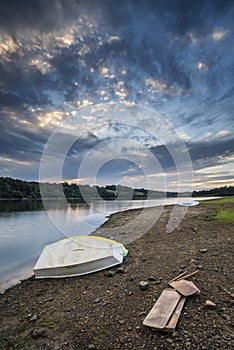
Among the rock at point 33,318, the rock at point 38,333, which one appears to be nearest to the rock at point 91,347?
the rock at point 38,333

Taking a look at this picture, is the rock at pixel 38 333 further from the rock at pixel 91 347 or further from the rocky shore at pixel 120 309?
the rock at pixel 91 347

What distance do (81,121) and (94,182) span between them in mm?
7358

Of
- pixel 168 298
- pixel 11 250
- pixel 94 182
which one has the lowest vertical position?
pixel 11 250

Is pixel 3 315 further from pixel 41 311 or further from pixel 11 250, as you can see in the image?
pixel 11 250

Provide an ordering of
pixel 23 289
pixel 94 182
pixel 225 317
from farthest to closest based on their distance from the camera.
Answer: pixel 94 182
pixel 23 289
pixel 225 317

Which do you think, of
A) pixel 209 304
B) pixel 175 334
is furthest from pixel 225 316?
pixel 175 334

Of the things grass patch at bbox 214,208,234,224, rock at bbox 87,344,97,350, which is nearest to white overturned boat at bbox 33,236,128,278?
rock at bbox 87,344,97,350

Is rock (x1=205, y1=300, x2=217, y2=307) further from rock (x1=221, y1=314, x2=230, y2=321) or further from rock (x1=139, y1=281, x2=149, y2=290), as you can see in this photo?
rock (x1=139, y1=281, x2=149, y2=290)

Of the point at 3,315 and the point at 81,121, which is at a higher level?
the point at 81,121

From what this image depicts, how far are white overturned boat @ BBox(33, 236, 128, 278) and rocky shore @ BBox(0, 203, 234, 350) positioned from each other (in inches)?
9.9

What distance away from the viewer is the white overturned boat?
281 inches

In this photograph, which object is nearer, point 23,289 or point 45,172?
point 23,289

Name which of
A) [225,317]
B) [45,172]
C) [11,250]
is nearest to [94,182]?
[45,172]

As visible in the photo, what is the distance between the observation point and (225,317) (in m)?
3.92
